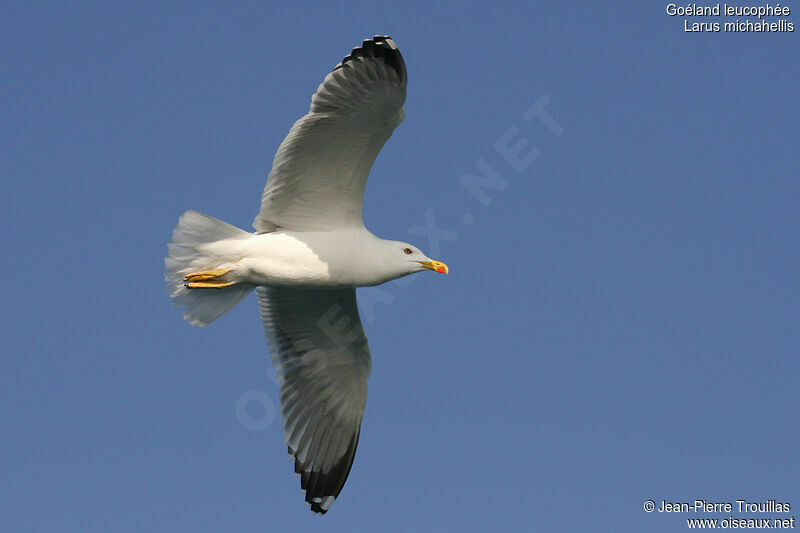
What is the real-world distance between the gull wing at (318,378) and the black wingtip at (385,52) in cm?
261

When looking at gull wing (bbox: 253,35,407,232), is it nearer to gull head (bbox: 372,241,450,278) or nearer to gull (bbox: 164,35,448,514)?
gull (bbox: 164,35,448,514)

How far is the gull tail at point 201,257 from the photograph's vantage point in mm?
9633

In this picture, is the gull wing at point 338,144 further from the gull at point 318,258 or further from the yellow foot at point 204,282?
the yellow foot at point 204,282

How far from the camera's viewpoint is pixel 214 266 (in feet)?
31.7

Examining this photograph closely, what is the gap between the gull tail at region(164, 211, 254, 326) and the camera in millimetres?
9633

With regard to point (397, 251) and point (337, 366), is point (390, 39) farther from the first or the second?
point (337, 366)

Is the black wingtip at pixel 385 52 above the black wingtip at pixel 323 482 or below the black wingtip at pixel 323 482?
above

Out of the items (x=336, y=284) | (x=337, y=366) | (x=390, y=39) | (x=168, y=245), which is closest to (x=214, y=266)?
(x=168, y=245)

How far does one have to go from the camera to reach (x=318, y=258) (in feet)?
31.4

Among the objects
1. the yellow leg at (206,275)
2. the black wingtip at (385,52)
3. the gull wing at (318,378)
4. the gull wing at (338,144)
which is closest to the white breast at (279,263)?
the yellow leg at (206,275)

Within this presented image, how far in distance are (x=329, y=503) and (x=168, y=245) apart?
127 inches

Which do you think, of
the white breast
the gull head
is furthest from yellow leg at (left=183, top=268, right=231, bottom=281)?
the gull head

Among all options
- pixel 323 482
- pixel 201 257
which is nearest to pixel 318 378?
pixel 323 482

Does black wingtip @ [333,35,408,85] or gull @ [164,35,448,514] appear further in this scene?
gull @ [164,35,448,514]
